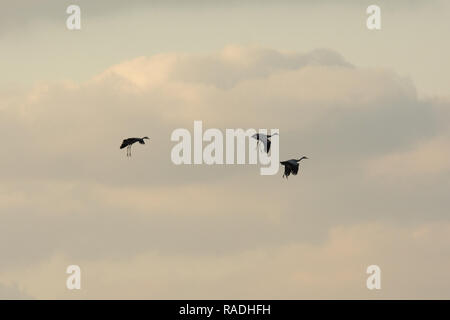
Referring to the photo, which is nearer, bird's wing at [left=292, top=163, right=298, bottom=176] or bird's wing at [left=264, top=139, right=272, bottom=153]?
bird's wing at [left=292, top=163, right=298, bottom=176]

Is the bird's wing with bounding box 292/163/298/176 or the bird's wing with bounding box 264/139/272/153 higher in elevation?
the bird's wing with bounding box 264/139/272/153

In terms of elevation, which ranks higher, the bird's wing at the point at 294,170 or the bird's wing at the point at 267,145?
the bird's wing at the point at 267,145

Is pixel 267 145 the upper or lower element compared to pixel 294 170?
upper

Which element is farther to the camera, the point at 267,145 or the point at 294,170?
the point at 267,145

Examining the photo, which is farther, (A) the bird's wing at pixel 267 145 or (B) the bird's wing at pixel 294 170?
(A) the bird's wing at pixel 267 145
